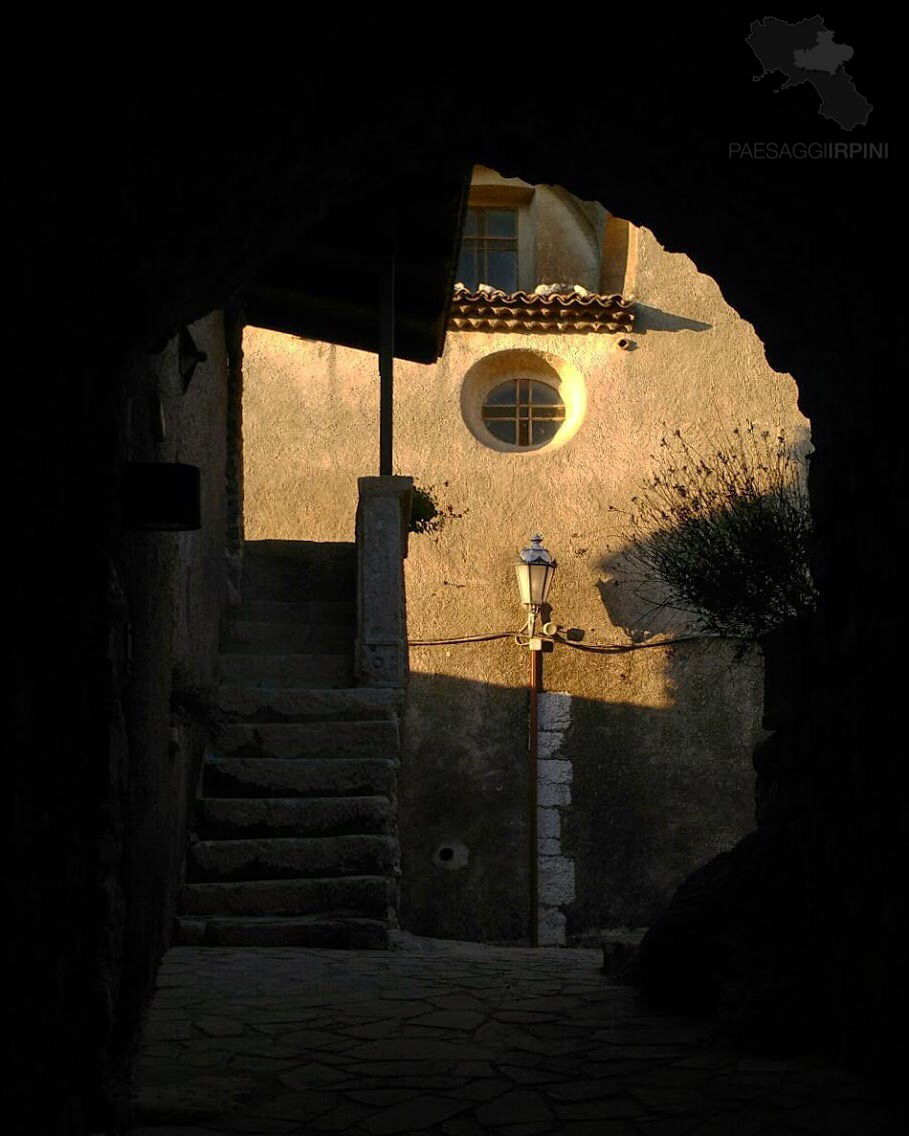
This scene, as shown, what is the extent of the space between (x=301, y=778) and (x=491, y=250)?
8.97 metres

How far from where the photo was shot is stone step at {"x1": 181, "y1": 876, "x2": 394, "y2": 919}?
636 cm

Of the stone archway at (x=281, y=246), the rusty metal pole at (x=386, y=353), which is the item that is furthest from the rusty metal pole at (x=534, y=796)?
the stone archway at (x=281, y=246)

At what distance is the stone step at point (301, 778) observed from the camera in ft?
23.2

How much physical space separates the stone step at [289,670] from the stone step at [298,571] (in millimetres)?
1009

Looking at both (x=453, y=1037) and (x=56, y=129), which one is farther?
(x=453, y=1037)

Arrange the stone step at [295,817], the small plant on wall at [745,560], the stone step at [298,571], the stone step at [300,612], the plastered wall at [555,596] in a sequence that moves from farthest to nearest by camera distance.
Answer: the plastered wall at [555,596]
the stone step at [298,571]
the stone step at [300,612]
the small plant on wall at [745,560]
the stone step at [295,817]

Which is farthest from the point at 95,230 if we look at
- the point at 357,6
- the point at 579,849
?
the point at 579,849

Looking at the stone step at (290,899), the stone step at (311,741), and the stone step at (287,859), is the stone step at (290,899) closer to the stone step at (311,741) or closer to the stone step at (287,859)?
the stone step at (287,859)

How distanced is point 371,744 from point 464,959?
1584mm

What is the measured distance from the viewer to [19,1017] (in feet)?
7.29

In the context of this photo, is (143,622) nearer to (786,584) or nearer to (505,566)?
(786,584)

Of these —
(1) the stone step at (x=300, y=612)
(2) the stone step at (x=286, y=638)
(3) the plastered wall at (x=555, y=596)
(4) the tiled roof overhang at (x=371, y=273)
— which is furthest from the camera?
(3) the plastered wall at (x=555, y=596)

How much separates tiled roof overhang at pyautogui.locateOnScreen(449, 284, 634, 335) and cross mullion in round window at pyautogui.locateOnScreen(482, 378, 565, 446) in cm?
60

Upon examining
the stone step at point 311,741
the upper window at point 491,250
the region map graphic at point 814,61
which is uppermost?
the upper window at point 491,250
